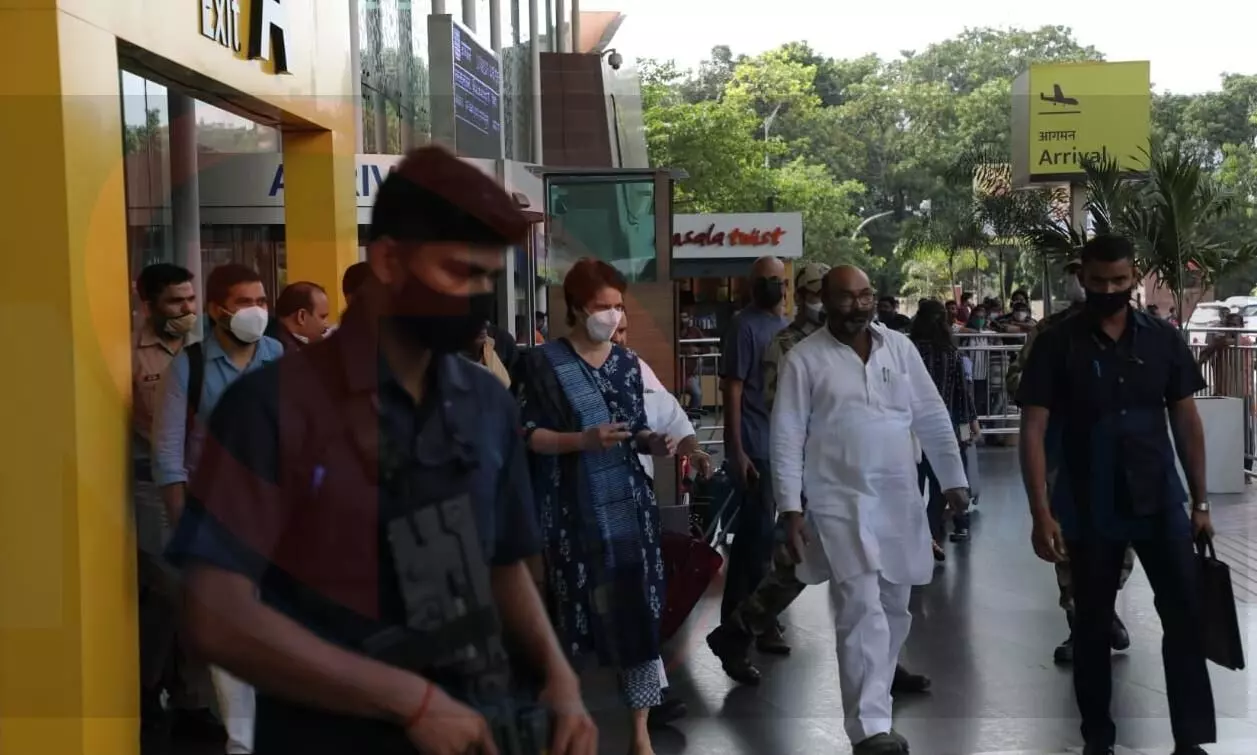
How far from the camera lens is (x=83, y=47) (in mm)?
5191

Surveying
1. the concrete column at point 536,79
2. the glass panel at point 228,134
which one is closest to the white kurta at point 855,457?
the glass panel at point 228,134

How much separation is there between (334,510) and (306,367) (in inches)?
8.4

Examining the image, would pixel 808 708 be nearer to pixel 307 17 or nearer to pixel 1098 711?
pixel 1098 711

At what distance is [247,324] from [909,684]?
11.1 ft

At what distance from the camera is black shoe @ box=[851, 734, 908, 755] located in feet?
19.4

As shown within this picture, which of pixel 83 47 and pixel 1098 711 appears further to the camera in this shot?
pixel 1098 711

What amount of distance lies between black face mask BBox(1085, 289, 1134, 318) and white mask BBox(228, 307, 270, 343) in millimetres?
2966

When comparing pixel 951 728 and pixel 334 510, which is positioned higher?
pixel 334 510

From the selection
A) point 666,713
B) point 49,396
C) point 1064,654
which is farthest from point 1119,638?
point 49,396

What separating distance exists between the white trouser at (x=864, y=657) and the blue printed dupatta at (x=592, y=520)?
734 millimetres

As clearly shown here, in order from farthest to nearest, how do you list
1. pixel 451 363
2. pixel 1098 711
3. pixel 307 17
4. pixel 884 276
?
pixel 884 276, pixel 307 17, pixel 1098 711, pixel 451 363

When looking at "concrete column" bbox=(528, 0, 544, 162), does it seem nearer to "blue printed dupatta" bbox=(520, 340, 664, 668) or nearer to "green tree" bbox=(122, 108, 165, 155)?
"green tree" bbox=(122, 108, 165, 155)

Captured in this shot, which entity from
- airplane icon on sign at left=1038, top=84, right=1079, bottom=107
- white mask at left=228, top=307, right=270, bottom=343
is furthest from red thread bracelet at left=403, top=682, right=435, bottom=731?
airplane icon on sign at left=1038, top=84, right=1079, bottom=107

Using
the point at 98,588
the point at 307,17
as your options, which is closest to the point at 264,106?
the point at 307,17
